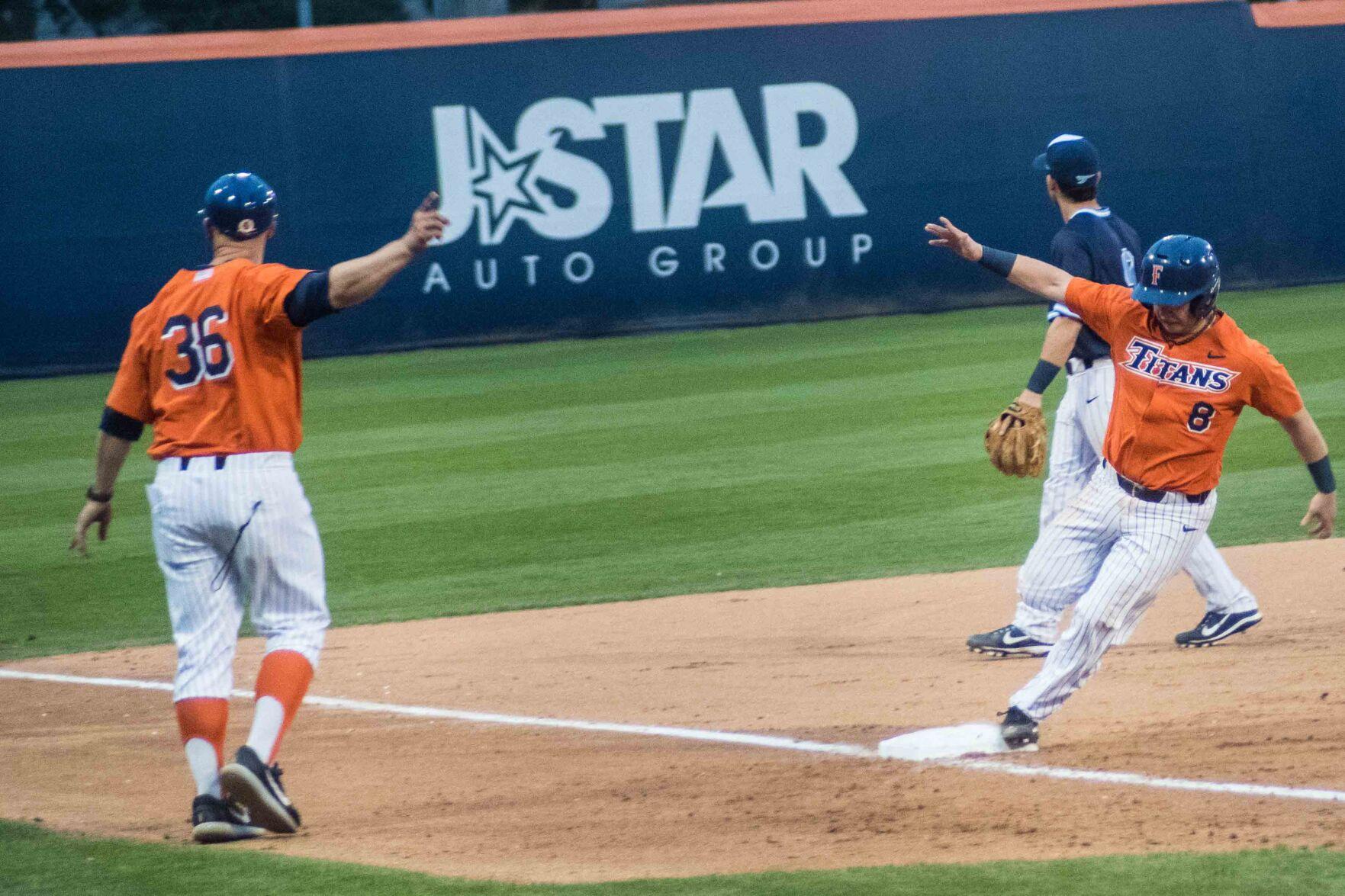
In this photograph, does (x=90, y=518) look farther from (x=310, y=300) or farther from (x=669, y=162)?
(x=669, y=162)

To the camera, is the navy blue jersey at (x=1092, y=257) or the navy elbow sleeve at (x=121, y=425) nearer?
the navy elbow sleeve at (x=121, y=425)

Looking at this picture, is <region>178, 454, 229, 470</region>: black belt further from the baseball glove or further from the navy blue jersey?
the navy blue jersey

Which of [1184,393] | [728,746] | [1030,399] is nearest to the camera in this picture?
[1184,393]

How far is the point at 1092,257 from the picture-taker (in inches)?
253

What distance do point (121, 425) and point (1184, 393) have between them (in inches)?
125

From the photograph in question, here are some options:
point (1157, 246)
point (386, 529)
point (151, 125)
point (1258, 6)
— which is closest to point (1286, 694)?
point (1157, 246)

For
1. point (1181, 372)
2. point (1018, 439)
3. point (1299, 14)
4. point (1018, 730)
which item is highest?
A: point (1299, 14)

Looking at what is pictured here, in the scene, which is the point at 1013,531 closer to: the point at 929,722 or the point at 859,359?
the point at 929,722

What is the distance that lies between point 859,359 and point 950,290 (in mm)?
4330

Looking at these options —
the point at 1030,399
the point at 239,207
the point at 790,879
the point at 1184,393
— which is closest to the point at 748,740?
the point at 790,879

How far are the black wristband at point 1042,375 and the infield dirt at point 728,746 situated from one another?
108 centimetres

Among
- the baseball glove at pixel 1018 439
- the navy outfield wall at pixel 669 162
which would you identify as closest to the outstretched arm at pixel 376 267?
the baseball glove at pixel 1018 439

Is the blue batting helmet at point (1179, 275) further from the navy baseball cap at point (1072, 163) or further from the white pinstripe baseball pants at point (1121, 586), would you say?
the navy baseball cap at point (1072, 163)

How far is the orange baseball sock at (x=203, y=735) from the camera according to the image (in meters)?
4.84
